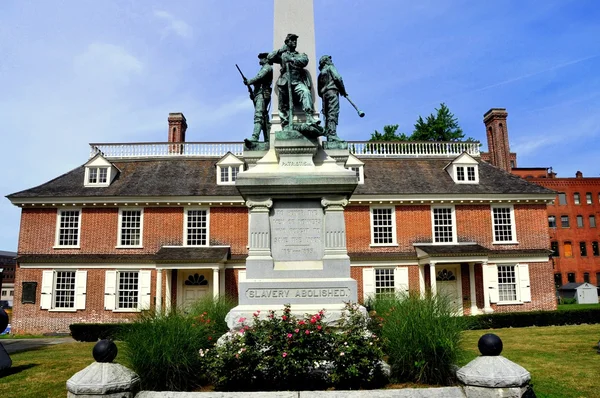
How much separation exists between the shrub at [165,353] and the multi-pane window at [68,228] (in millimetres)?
21488

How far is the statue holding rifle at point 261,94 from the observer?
31.4 ft

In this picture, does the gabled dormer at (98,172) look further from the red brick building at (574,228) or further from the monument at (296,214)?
the red brick building at (574,228)

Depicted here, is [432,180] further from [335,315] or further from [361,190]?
[335,315]

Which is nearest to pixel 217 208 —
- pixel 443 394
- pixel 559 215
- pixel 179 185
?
pixel 179 185

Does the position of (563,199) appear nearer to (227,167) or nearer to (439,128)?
(439,128)

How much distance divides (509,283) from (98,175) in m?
24.6

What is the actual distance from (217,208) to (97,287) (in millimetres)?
7733

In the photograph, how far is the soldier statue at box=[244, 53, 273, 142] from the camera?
9578 millimetres

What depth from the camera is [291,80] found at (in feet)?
30.0

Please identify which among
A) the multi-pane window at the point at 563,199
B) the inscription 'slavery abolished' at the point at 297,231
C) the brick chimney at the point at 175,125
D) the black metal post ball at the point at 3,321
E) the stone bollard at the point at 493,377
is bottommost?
the stone bollard at the point at 493,377

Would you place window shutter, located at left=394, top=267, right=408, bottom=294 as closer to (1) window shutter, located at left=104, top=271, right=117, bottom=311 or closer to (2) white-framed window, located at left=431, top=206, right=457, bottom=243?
(2) white-framed window, located at left=431, top=206, right=457, bottom=243

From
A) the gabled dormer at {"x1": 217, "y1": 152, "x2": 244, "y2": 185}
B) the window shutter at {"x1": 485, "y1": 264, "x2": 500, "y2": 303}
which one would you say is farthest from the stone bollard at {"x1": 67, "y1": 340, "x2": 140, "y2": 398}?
the window shutter at {"x1": 485, "y1": 264, "x2": 500, "y2": 303}

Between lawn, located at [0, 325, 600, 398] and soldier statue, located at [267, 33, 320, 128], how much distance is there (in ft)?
16.6

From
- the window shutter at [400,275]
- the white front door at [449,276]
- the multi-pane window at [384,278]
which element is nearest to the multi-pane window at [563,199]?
the white front door at [449,276]
